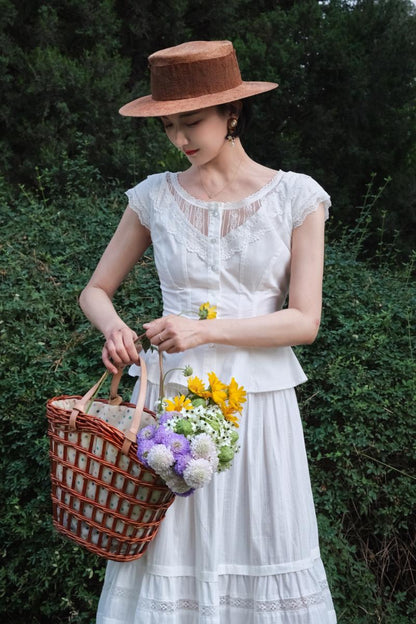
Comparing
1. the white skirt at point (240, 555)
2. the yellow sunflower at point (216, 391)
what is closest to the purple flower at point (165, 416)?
the yellow sunflower at point (216, 391)

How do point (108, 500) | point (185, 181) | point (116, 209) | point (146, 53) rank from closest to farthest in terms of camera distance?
point (108, 500) < point (185, 181) < point (116, 209) < point (146, 53)

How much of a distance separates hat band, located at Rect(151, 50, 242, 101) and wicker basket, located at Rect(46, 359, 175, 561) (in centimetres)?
72

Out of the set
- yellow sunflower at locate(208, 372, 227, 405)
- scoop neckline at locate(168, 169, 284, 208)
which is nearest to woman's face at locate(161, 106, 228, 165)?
scoop neckline at locate(168, 169, 284, 208)

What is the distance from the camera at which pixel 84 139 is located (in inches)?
217

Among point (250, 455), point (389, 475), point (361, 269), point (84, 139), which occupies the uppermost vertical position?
point (250, 455)

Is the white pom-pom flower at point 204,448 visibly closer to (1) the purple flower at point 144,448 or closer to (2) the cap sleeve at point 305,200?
(1) the purple flower at point 144,448

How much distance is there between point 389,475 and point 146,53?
3964mm

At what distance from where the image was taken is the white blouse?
225 centimetres

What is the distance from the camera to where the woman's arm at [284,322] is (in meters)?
2.08

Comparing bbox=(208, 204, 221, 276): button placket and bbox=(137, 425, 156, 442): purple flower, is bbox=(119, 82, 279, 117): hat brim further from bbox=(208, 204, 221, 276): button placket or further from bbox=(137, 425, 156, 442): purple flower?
bbox=(137, 425, 156, 442): purple flower

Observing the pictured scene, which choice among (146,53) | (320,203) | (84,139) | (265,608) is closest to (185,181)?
(320,203)

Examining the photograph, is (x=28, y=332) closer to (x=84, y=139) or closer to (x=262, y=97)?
(x=84, y=139)

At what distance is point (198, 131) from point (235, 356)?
0.59 meters

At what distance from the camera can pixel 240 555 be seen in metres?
2.23
